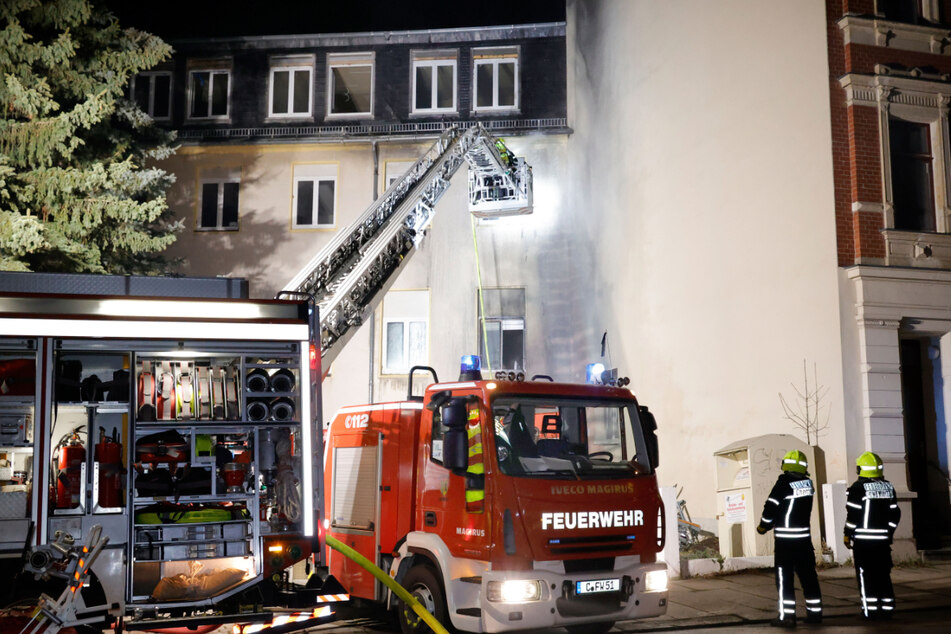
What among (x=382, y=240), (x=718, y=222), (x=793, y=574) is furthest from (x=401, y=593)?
(x=718, y=222)

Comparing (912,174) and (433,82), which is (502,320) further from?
(912,174)

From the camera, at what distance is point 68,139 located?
1638 cm

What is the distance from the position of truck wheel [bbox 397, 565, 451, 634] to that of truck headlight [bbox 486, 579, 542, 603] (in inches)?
27.8

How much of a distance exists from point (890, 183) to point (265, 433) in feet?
35.2

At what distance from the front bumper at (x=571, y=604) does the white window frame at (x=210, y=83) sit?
59.8ft

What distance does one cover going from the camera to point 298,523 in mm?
7352

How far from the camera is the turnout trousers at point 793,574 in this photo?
28.9 ft

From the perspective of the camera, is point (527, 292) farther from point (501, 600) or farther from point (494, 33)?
point (501, 600)

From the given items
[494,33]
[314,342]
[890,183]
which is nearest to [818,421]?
[890,183]

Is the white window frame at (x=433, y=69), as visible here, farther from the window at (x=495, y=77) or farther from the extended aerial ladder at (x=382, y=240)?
the extended aerial ladder at (x=382, y=240)

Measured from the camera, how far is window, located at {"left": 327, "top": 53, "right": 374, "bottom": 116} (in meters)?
22.6

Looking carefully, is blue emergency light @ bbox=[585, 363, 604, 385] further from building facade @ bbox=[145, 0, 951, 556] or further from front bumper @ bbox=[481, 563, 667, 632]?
building facade @ bbox=[145, 0, 951, 556]

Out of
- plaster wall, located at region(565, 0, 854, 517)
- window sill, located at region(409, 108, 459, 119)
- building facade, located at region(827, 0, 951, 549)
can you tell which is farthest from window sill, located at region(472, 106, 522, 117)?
building facade, located at region(827, 0, 951, 549)

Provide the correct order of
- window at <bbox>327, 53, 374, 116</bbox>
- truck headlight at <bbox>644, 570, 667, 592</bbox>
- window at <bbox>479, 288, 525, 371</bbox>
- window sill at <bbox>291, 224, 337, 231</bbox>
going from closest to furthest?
truck headlight at <bbox>644, 570, 667, 592</bbox> < window at <bbox>479, 288, 525, 371</bbox> < window sill at <bbox>291, 224, 337, 231</bbox> < window at <bbox>327, 53, 374, 116</bbox>
